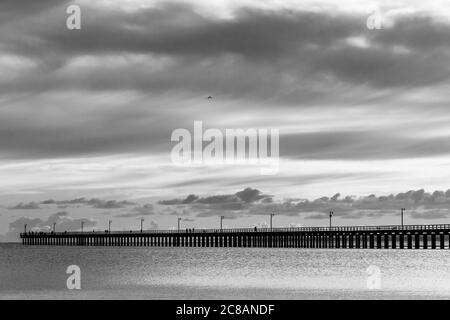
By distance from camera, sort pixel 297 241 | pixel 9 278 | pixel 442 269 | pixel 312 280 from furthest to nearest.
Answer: pixel 297 241 → pixel 442 269 → pixel 9 278 → pixel 312 280

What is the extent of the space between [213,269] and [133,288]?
21.9m

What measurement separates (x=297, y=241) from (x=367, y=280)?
9190 cm

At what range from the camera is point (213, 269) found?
259ft

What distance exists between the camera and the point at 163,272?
76000 millimetres
